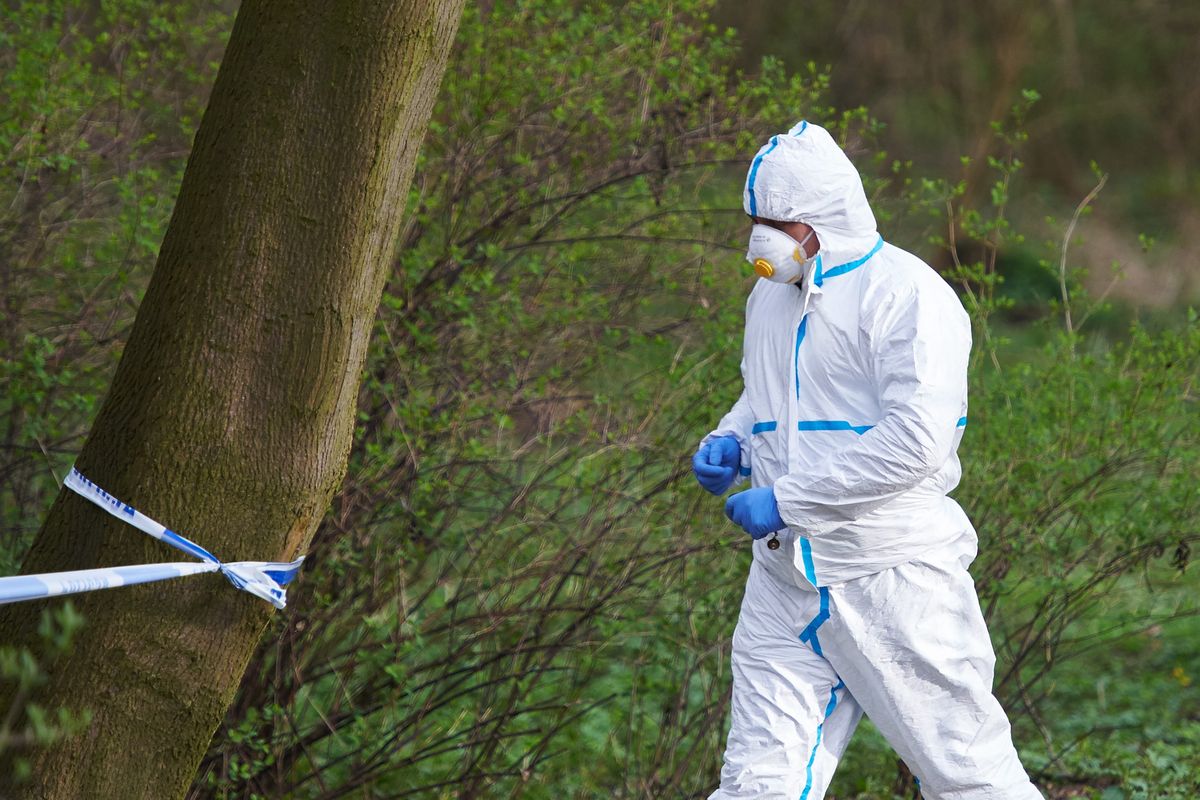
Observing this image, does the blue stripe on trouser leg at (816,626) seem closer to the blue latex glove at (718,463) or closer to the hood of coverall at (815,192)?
the blue latex glove at (718,463)

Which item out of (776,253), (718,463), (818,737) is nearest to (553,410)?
(718,463)

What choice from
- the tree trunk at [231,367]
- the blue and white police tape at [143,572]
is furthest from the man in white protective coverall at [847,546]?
the blue and white police tape at [143,572]


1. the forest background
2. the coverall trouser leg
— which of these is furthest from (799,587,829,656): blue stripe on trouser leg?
the forest background

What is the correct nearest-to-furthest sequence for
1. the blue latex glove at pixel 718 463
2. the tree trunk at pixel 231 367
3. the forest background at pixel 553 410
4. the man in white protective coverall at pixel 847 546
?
1. the tree trunk at pixel 231 367
2. the man in white protective coverall at pixel 847 546
3. the blue latex glove at pixel 718 463
4. the forest background at pixel 553 410

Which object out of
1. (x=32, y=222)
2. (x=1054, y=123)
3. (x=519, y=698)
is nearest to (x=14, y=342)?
(x=32, y=222)

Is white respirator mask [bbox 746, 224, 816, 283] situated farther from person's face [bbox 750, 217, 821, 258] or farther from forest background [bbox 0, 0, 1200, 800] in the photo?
forest background [bbox 0, 0, 1200, 800]

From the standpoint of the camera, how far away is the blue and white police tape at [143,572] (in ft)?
8.89

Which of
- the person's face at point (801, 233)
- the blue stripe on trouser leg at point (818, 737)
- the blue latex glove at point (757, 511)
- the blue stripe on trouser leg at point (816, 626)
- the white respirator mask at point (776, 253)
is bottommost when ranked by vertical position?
the blue stripe on trouser leg at point (818, 737)

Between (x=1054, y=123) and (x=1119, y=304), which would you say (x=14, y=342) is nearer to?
(x=1119, y=304)

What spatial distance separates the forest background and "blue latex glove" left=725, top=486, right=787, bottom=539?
42.2 inches

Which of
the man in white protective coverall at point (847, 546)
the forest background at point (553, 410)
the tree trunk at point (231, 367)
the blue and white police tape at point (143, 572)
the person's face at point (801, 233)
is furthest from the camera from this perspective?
the forest background at point (553, 410)

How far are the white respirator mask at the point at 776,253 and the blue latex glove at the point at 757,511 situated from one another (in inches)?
20.0

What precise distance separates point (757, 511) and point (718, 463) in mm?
434

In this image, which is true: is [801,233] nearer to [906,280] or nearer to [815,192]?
[815,192]
